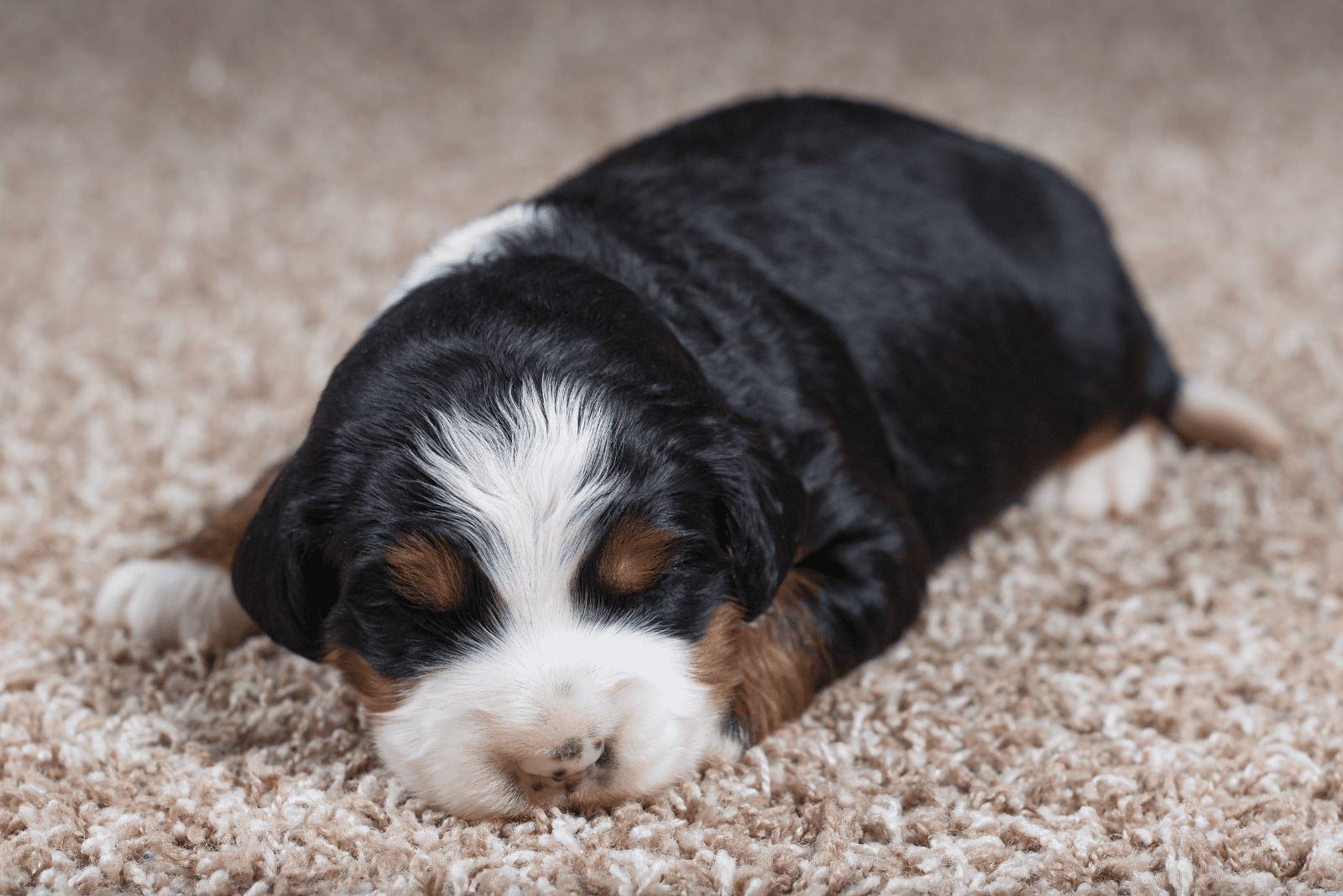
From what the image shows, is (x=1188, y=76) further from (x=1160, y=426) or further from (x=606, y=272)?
(x=606, y=272)

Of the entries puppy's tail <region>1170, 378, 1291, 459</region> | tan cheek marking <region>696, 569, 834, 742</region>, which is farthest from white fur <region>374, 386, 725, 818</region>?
puppy's tail <region>1170, 378, 1291, 459</region>

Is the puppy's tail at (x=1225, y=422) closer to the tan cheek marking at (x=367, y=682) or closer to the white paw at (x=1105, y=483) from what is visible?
the white paw at (x=1105, y=483)

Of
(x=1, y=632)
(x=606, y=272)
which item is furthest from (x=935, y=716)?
(x=1, y=632)

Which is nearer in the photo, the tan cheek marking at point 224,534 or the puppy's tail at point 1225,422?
the tan cheek marking at point 224,534

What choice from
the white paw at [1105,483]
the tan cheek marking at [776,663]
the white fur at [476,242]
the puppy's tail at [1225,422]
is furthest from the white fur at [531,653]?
the puppy's tail at [1225,422]

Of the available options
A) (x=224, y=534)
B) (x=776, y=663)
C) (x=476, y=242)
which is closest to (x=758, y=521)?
(x=776, y=663)

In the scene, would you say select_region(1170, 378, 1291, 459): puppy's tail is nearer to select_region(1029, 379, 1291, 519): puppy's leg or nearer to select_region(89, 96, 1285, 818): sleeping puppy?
select_region(1029, 379, 1291, 519): puppy's leg
